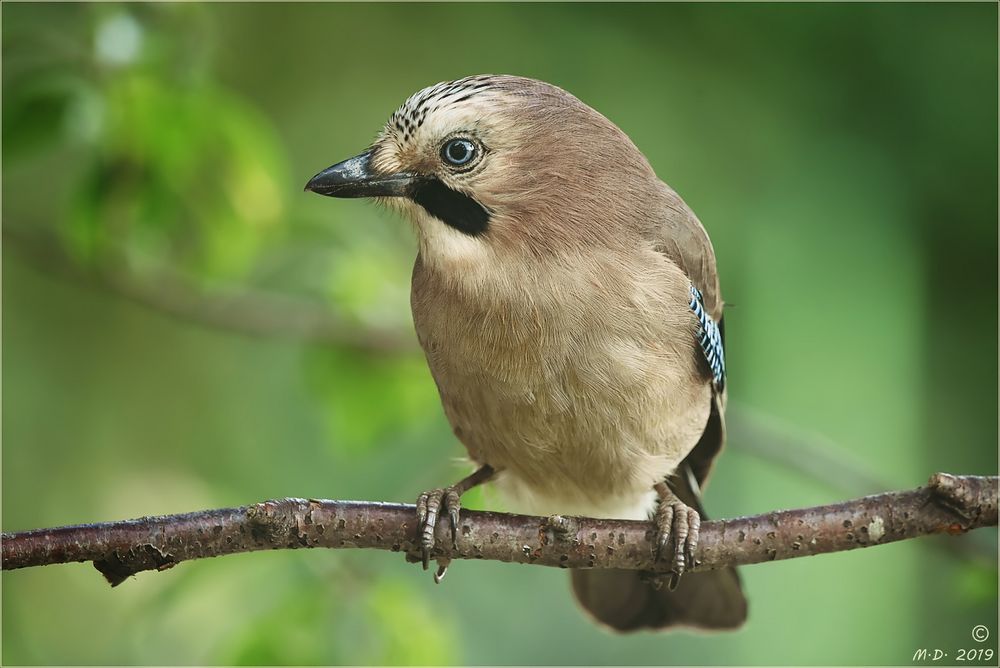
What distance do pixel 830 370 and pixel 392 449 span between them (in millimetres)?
2215

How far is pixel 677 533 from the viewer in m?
2.86

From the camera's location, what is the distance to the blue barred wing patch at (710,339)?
3068 millimetres

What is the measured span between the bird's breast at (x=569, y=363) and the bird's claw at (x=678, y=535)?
0.22 metres

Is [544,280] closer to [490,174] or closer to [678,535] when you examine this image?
[490,174]

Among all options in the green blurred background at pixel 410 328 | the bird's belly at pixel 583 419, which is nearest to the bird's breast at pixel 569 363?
the bird's belly at pixel 583 419

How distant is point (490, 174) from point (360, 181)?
0.32 m

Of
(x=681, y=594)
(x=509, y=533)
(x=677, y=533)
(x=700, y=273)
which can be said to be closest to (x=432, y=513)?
(x=509, y=533)

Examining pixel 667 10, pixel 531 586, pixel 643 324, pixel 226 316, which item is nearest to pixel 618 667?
pixel 531 586

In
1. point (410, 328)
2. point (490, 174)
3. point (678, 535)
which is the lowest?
point (678, 535)

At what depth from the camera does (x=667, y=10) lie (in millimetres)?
5770

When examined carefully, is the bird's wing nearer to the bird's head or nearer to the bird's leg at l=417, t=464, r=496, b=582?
the bird's head

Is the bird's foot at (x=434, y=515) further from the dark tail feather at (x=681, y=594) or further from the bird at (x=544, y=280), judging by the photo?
the dark tail feather at (x=681, y=594)

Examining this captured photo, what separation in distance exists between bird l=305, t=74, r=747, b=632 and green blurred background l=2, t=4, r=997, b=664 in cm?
90

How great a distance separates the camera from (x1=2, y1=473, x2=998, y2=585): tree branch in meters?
2.52
